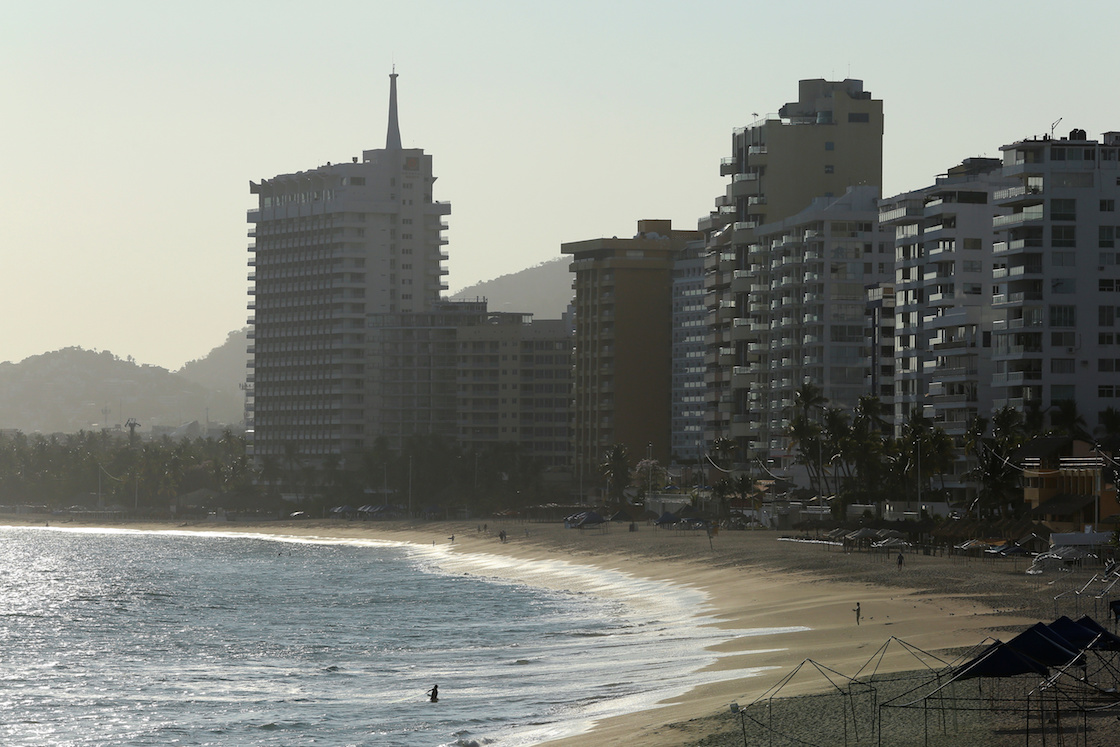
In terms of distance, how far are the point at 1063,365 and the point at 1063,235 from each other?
37.7ft

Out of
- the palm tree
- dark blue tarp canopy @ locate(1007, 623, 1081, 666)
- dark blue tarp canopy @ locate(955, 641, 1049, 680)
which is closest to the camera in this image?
dark blue tarp canopy @ locate(955, 641, 1049, 680)

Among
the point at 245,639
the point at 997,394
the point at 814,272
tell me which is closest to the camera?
the point at 245,639

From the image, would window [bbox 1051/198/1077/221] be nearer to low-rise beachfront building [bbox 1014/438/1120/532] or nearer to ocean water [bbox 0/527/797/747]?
low-rise beachfront building [bbox 1014/438/1120/532]

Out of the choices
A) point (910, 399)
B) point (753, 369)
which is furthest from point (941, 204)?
point (753, 369)

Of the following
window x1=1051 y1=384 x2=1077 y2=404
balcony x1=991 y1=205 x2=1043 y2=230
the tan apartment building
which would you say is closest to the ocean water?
window x1=1051 y1=384 x2=1077 y2=404

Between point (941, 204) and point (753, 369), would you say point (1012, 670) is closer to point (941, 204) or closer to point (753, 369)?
point (941, 204)

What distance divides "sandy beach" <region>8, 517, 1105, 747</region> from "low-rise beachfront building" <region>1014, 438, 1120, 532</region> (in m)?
11.0

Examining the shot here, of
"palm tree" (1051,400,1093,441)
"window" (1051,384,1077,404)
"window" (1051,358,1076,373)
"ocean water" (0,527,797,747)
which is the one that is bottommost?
"ocean water" (0,527,797,747)

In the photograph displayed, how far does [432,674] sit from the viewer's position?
6097 cm

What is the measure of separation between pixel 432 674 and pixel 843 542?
59.2 metres

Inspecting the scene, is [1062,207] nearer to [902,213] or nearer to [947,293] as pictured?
[947,293]

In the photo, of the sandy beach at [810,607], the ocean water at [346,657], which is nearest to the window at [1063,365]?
the sandy beach at [810,607]

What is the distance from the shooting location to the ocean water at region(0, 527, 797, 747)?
49.1m

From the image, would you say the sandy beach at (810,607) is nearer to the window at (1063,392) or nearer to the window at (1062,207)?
the window at (1063,392)
